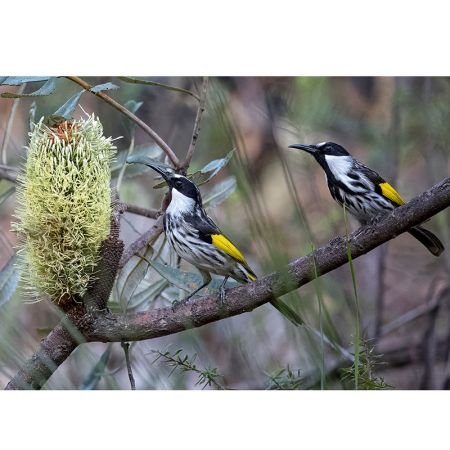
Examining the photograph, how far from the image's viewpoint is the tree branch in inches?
73.2

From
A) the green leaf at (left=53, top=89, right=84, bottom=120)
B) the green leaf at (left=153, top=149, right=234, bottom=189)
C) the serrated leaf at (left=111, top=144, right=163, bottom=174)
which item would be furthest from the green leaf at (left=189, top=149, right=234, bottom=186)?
the green leaf at (left=53, top=89, right=84, bottom=120)

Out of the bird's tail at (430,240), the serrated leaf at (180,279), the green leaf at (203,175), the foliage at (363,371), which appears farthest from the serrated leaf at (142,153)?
the foliage at (363,371)

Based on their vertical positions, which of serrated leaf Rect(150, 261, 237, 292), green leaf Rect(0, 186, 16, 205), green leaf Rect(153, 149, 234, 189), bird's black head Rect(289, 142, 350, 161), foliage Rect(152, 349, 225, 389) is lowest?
foliage Rect(152, 349, 225, 389)

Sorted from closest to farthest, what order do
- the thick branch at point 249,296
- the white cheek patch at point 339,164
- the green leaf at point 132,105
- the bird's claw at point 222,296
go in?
the thick branch at point 249,296 → the bird's claw at point 222,296 → the white cheek patch at point 339,164 → the green leaf at point 132,105

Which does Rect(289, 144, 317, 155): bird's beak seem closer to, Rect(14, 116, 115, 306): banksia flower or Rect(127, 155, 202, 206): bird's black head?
Rect(127, 155, 202, 206): bird's black head

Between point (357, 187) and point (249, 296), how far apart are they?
0.52 meters

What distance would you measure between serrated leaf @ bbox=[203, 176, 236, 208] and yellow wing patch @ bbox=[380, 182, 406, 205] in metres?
0.46

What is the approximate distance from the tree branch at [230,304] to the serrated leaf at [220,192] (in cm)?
38

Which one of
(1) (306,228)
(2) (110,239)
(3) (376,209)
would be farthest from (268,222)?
(3) (376,209)

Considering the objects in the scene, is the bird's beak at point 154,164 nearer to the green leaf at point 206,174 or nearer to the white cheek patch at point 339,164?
the green leaf at point 206,174

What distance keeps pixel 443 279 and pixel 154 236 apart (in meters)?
0.91

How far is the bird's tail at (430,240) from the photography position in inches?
86.7

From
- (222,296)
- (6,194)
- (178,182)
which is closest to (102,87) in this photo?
(178,182)

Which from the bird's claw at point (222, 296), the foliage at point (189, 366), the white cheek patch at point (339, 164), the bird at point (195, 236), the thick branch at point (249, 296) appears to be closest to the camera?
the foliage at point (189, 366)
